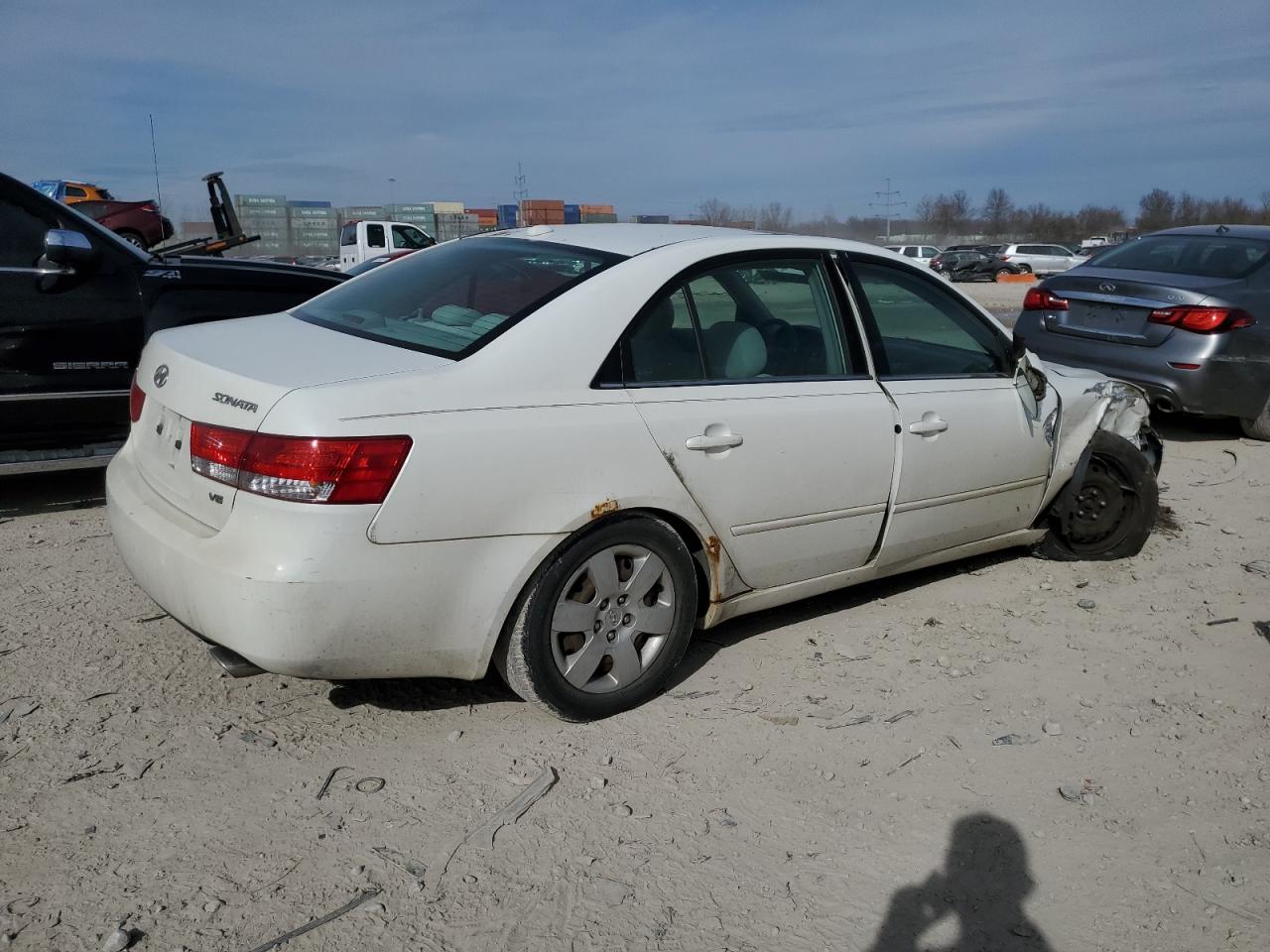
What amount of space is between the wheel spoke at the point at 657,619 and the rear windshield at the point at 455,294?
1.00 metres

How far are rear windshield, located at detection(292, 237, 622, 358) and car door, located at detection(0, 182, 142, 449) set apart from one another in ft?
6.66

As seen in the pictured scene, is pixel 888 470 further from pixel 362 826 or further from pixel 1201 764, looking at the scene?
pixel 362 826

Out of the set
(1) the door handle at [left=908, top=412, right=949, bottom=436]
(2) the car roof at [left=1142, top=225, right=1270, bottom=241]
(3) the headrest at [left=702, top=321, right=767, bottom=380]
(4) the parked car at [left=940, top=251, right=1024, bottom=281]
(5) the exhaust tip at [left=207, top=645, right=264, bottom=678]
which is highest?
(2) the car roof at [left=1142, top=225, right=1270, bottom=241]

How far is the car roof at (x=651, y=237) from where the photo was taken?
3709 mm

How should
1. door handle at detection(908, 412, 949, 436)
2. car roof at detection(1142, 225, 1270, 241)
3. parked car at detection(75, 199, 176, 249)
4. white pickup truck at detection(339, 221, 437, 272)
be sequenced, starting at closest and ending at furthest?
1. door handle at detection(908, 412, 949, 436)
2. car roof at detection(1142, 225, 1270, 241)
3. parked car at detection(75, 199, 176, 249)
4. white pickup truck at detection(339, 221, 437, 272)

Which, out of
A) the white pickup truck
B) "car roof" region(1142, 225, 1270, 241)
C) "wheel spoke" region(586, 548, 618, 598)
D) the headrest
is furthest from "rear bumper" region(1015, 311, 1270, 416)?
the white pickup truck

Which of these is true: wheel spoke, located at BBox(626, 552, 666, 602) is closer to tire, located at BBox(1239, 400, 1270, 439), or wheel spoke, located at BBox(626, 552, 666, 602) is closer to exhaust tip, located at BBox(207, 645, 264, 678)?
exhaust tip, located at BBox(207, 645, 264, 678)

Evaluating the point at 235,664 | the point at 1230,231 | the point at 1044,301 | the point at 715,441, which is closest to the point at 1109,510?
the point at 715,441

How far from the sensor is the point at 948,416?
13.5 ft

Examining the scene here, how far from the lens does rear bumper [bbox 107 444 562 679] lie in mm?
2764

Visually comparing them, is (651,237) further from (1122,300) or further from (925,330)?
(1122,300)

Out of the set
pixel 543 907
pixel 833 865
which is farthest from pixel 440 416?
pixel 833 865

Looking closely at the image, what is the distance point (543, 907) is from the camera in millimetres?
2523

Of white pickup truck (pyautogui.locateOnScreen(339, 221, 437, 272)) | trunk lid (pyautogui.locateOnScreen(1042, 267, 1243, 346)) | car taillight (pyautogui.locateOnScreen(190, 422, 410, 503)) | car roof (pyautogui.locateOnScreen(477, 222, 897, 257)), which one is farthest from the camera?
white pickup truck (pyautogui.locateOnScreen(339, 221, 437, 272))
